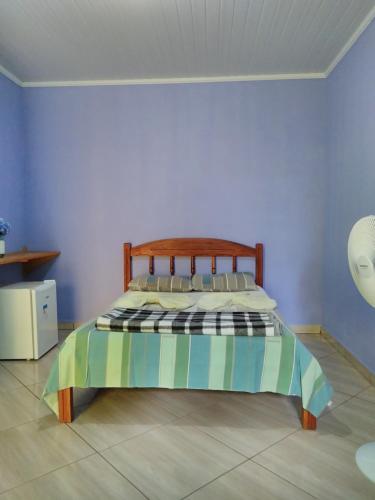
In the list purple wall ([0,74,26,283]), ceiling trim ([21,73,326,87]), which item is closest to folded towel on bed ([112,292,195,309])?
purple wall ([0,74,26,283])

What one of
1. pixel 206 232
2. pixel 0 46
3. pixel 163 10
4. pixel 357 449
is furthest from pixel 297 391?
pixel 0 46

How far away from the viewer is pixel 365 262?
147 cm

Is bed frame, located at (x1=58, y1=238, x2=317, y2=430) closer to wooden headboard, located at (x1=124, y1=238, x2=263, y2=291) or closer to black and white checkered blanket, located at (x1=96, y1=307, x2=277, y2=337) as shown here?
wooden headboard, located at (x1=124, y1=238, x2=263, y2=291)

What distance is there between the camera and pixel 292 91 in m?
3.40

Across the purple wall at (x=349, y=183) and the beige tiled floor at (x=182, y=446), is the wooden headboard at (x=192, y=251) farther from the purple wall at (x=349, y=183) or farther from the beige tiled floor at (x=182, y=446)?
the beige tiled floor at (x=182, y=446)

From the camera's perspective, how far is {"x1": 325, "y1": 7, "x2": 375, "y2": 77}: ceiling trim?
2404mm

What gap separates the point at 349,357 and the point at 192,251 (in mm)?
1639

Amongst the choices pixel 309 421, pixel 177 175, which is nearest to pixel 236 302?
pixel 309 421

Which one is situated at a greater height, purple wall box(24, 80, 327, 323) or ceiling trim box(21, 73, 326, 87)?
ceiling trim box(21, 73, 326, 87)

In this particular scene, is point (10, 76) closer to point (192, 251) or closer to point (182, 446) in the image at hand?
point (192, 251)

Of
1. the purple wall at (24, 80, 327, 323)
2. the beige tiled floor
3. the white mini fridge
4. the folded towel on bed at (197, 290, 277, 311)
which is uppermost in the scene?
the purple wall at (24, 80, 327, 323)

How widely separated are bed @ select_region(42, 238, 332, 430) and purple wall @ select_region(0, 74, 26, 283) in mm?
1769

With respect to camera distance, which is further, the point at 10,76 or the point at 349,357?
the point at 10,76

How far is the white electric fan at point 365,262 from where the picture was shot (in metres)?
1.45
